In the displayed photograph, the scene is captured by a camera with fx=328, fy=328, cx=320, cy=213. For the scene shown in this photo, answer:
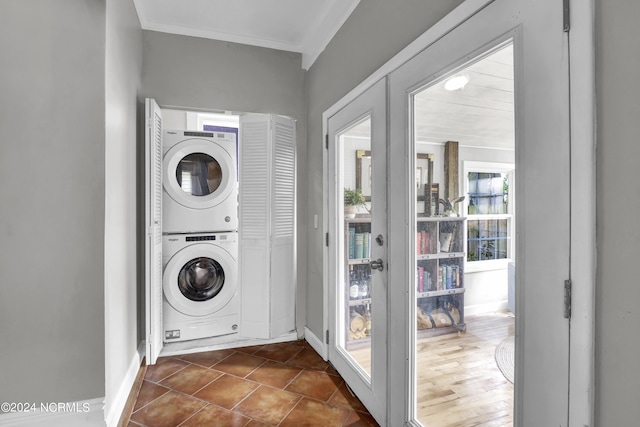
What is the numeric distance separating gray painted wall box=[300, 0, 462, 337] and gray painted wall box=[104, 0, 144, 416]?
1349 millimetres

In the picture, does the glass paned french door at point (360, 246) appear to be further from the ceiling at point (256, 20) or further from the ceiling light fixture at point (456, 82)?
the ceiling at point (256, 20)

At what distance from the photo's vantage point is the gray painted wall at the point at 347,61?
4.87 ft

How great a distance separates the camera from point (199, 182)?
2824 mm

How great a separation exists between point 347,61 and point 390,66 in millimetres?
626

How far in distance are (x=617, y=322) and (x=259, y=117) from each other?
259 centimetres

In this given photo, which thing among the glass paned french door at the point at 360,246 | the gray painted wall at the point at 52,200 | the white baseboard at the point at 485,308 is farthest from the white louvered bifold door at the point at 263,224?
the white baseboard at the point at 485,308

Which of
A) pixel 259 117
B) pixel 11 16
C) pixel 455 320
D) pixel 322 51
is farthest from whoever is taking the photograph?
pixel 259 117

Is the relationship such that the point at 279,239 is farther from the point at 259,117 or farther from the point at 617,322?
the point at 617,322

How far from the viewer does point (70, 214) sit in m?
1.69

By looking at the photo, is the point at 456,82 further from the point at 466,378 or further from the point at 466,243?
the point at 466,378

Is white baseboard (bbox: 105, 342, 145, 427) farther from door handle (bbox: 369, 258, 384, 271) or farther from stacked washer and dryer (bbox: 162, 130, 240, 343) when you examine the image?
door handle (bbox: 369, 258, 384, 271)

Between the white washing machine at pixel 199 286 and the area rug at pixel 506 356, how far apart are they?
2.25m

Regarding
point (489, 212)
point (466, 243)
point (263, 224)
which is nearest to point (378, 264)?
point (466, 243)

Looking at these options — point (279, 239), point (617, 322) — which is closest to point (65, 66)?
point (279, 239)
